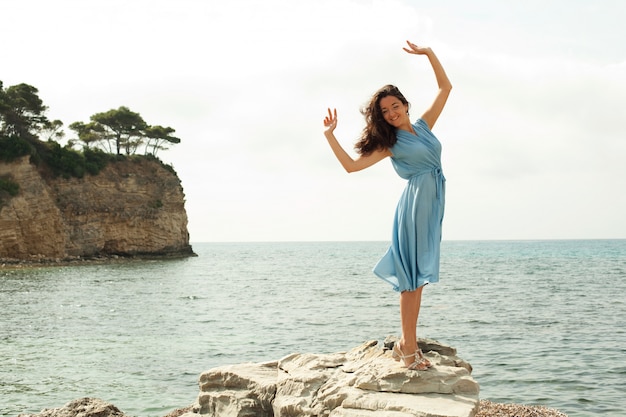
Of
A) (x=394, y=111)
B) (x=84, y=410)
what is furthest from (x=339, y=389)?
(x=84, y=410)

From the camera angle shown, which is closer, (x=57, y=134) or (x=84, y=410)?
(x=84, y=410)

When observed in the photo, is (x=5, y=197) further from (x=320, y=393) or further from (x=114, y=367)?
(x=320, y=393)

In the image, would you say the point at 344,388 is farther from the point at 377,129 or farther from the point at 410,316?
the point at 377,129

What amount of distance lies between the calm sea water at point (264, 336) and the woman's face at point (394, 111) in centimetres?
515

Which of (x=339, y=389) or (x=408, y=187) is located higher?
(x=408, y=187)

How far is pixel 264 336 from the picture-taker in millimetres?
14430

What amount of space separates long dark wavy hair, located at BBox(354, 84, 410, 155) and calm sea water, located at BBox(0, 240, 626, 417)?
5071 mm

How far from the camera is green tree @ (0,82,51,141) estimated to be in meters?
47.8

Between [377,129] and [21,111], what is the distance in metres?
51.9

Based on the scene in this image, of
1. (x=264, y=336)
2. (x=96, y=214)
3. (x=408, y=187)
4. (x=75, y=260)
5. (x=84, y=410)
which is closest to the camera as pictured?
(x=408, y=187)

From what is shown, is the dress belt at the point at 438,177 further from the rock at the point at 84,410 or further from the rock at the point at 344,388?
the rock at the point at 84,410

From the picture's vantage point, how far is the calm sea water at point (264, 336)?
8.96 metres

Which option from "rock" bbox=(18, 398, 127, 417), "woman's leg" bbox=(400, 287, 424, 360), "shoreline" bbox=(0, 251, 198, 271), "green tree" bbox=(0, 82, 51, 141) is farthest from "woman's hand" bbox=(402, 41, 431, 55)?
"green tree" bbox=(0, 82, 51, 141)

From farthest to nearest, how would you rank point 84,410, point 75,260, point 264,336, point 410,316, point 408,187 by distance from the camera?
point 75,260 < point 264,336 < point 84,410 < point 408,187 < point 410,316
